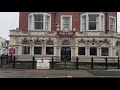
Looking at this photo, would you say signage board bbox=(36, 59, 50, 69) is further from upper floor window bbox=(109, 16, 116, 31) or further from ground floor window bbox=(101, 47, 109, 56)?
upper floor window bbox=(109, 16, 116, 31)

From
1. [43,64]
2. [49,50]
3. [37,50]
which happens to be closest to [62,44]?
[49,50]

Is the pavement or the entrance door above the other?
the entrance door

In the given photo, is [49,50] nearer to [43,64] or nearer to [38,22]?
[38,22]

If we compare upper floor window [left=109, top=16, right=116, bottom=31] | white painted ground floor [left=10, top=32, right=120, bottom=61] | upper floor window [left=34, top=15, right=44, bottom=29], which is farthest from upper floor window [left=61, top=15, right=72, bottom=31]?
upper floor window [left=109, top=16, right=116, bottom=31]

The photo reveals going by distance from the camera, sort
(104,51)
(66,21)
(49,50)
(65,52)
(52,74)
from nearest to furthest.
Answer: (52,74), (49,50), (104,51), (65,52), (66,21)

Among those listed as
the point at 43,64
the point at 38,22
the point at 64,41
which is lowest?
the point at 43,64

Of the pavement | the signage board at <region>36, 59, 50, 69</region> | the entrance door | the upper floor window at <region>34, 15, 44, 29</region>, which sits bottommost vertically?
the pavement

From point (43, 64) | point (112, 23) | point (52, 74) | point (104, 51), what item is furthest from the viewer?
point (112, 23)
